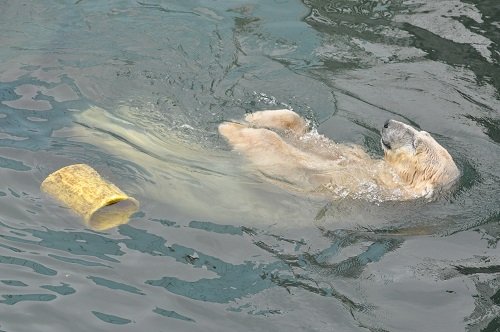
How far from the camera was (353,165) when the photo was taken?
762cm

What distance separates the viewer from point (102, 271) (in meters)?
6.07

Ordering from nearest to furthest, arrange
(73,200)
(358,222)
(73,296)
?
(73,296), (73,200), (358,222)

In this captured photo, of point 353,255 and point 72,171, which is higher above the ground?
point 72,171

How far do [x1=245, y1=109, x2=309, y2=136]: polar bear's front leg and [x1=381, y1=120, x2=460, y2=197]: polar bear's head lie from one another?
3.12 feet

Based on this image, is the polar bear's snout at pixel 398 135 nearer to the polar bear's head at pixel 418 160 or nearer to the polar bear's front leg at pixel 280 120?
the polar bear's head at pixel 418 160

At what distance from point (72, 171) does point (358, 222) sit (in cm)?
272

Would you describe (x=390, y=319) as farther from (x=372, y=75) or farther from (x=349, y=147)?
(x=372, y=75)

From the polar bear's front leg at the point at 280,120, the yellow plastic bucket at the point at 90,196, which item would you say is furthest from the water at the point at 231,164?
the polar bear's front leg at the point at 280,120

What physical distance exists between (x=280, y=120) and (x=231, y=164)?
0.88 metres

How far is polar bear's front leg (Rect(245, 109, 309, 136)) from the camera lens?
8031 millimetres

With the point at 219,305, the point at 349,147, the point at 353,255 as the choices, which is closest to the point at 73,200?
the point at 219,305

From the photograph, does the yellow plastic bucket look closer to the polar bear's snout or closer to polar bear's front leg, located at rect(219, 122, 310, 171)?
polar bear's front leg, located at rect(219, 122, 310, 171)

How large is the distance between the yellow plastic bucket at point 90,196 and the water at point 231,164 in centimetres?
12

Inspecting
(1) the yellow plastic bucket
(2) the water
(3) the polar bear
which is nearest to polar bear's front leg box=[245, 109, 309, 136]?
(3) the polar bear
